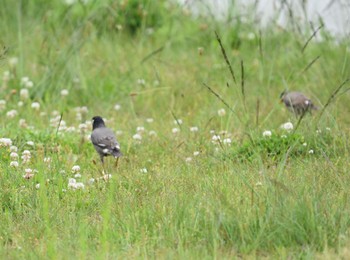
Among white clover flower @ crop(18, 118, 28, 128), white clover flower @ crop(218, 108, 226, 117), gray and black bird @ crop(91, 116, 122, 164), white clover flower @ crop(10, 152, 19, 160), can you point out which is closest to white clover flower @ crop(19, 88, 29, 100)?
white clover flower @ crop(18, 118, 28, 128)

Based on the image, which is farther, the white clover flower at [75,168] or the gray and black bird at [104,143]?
the gray and black bird at [104,143]

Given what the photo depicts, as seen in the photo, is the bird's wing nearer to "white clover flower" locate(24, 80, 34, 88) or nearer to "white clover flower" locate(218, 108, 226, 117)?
"white clover flower" locate(218, 108, 226, 117)

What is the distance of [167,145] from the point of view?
284 inches

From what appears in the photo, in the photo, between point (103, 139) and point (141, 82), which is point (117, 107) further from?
point (103, 139)

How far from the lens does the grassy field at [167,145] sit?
182 inches

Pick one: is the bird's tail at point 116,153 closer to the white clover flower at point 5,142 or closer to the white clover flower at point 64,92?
the white clover flower at point 5,142

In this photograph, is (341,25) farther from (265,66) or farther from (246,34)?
(246,34)

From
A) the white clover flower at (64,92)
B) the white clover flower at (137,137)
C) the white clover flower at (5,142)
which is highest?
the white clover flower at (5,142)

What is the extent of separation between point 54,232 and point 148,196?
0.79 metres

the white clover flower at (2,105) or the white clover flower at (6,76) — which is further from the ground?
the white clover flower at (6,76)

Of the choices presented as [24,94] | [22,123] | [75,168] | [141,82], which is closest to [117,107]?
[141,82]

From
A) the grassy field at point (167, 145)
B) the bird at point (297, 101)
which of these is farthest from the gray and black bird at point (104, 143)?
the bird at point (297, 101)

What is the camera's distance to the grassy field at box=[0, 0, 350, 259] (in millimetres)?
4622

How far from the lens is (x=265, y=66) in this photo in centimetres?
934
